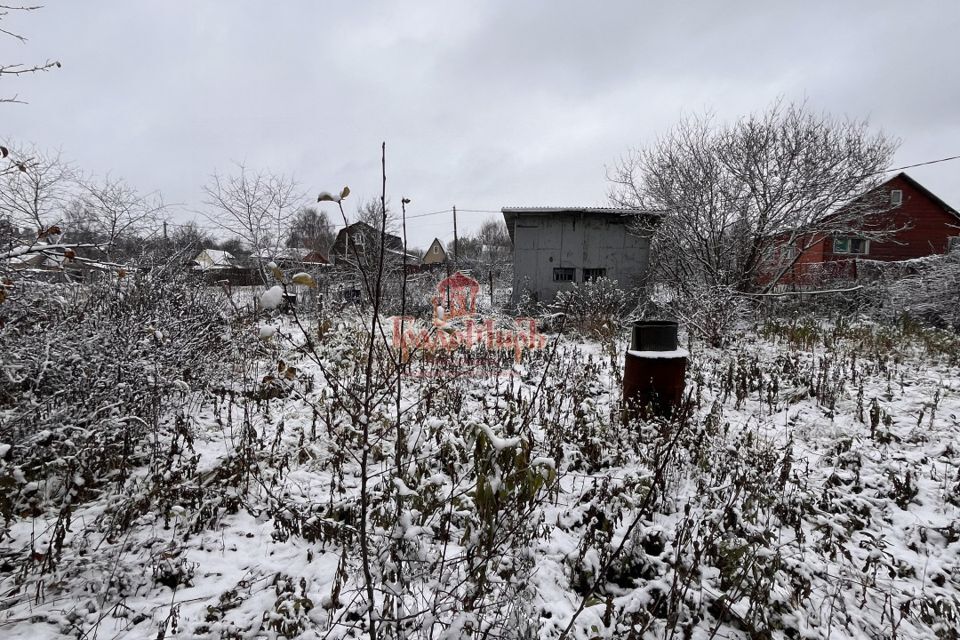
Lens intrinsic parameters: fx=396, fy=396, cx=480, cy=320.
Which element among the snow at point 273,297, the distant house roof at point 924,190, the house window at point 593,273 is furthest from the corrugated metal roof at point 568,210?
the distant house roof at point 924,190

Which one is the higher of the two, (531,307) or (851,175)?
(851,175)

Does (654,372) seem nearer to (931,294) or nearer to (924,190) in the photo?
(931,294)

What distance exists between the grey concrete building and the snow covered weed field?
9430 mm

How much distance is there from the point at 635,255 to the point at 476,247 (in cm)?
3688

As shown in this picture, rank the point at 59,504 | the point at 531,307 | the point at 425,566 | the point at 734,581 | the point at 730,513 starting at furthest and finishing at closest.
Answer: the point at 531,307
the point at 59,504
the point at 730,513
the point at 734,581
the point at 425,566

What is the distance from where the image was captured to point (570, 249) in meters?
13.9

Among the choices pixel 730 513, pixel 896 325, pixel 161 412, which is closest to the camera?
pixel 730 513

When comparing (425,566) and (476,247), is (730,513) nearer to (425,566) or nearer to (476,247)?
(425,566)

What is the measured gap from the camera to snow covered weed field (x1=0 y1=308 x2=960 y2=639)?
5.95ft

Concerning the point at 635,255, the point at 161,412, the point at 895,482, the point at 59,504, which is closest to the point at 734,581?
the point at 895,482

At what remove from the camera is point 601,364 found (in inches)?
273

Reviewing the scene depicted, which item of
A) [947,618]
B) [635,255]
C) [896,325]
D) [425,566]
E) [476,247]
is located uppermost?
[476,247]

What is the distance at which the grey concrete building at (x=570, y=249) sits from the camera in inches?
537

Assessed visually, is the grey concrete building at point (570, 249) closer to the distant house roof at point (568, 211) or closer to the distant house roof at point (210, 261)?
the distant house roof at point (568, 211)
